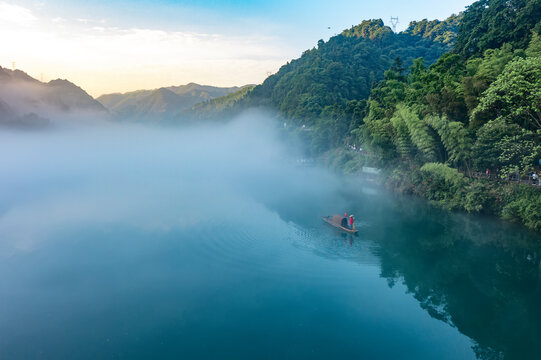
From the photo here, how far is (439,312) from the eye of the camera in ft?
47.0

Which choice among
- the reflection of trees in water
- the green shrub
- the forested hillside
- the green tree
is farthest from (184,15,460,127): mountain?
the reflection of trees in water

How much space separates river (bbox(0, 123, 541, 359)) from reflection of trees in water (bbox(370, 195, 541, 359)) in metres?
0.08

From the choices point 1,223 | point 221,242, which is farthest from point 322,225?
point 1,223

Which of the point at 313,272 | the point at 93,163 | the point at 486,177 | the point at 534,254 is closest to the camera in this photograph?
the point at 313,272

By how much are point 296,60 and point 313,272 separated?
103m

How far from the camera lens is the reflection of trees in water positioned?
13.0 metres

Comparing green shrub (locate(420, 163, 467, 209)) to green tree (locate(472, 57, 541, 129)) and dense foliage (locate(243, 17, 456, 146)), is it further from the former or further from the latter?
dense foliage (locate(243, 17, 456, 146))

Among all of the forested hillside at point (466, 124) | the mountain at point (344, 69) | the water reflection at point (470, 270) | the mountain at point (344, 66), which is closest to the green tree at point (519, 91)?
the forested hillside at point (466, 124)

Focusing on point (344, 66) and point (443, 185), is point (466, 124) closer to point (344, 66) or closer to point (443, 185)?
point (443, 185)

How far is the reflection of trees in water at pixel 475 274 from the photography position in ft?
42.6

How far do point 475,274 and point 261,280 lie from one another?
1107 cm

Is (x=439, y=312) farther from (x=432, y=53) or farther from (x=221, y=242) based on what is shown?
(x=432, y=53)

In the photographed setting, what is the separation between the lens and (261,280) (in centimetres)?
1678

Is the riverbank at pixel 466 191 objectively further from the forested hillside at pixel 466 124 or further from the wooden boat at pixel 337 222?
the wooden boat at pixel 337 222
